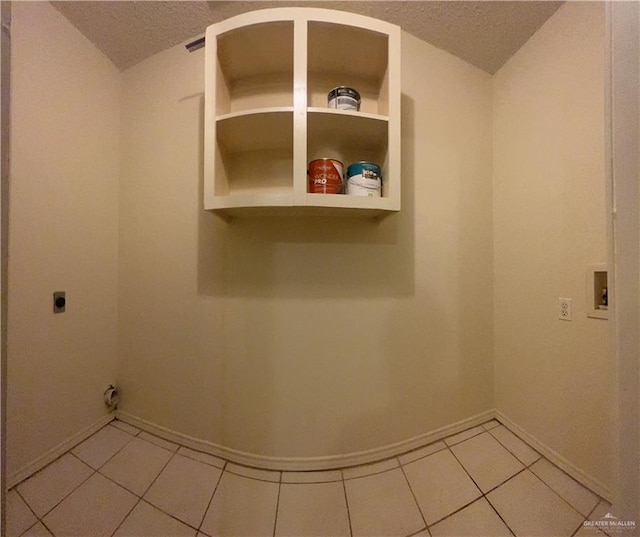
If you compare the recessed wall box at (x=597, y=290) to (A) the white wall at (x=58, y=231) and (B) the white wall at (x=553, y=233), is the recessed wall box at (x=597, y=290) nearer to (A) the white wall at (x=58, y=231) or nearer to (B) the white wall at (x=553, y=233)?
(B) the white wall at (x=553, y=233)

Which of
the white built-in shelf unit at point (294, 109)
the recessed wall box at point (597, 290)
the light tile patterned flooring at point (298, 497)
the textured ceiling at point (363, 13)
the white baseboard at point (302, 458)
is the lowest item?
the light tile patterned flooring at point (298, 497)

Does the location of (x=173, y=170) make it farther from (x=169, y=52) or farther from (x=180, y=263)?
(x=169, y=52)

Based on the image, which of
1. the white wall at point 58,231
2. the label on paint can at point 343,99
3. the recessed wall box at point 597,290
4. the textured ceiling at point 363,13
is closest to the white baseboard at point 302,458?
the white wall at point 58,231

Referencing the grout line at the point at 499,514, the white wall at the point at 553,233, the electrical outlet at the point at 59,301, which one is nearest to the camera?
the grout line at the point at 499,514

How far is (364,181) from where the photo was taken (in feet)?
2.25

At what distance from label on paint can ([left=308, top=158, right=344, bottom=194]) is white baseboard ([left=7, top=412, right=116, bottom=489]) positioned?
50.0 inches

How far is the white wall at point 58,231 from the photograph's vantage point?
75 centimetres

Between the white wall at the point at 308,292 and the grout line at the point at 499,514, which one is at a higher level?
the white wall at the point at 308,292

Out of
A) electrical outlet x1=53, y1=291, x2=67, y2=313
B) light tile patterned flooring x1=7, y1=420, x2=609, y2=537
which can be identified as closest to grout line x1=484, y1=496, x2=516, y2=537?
light tile patterned flooring x1=7, y1=420, x2=609, y2=537

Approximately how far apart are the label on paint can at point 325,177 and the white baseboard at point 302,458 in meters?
0.92

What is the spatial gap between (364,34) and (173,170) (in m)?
0.83

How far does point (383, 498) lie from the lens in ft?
2.32

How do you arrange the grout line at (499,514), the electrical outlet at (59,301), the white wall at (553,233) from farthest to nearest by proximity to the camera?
the electrical outlet at (59,301)
the white wall at (553,233)
the grout line at (499,514)

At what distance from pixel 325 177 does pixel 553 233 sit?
844 millimetres
